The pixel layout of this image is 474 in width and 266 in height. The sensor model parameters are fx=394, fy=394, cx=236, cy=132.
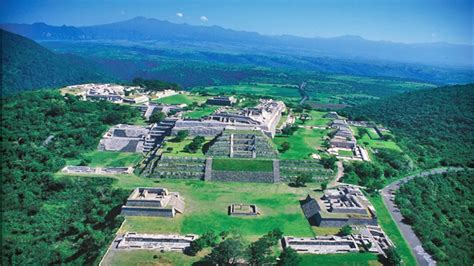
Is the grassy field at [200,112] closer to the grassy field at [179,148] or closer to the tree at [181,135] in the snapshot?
the tree at [181,135]

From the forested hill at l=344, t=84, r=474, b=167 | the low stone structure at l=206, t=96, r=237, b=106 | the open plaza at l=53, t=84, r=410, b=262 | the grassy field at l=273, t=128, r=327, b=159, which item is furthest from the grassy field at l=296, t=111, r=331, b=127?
the low stone structure at l=206, t=96, r=237, b=106

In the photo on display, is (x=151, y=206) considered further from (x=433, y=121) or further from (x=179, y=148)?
(x=433, y=121)

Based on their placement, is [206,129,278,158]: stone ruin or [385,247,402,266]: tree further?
[206,129,278,158]: stone ruin

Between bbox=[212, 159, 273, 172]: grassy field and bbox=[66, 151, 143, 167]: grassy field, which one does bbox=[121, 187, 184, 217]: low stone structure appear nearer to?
bbox=[212, 159, 273, 172]: grassy field

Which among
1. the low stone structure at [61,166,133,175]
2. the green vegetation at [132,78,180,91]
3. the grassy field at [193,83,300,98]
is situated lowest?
the grassy field at [193,83,300,98]

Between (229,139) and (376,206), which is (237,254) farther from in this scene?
(229,139)

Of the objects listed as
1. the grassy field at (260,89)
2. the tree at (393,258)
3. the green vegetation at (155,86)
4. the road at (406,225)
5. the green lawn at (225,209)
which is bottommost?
the grassy field at (260,89)

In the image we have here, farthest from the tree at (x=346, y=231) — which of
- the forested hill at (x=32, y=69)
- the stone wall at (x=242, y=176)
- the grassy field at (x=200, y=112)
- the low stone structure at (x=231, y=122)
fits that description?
the forested hill at (x=32, y=69)
